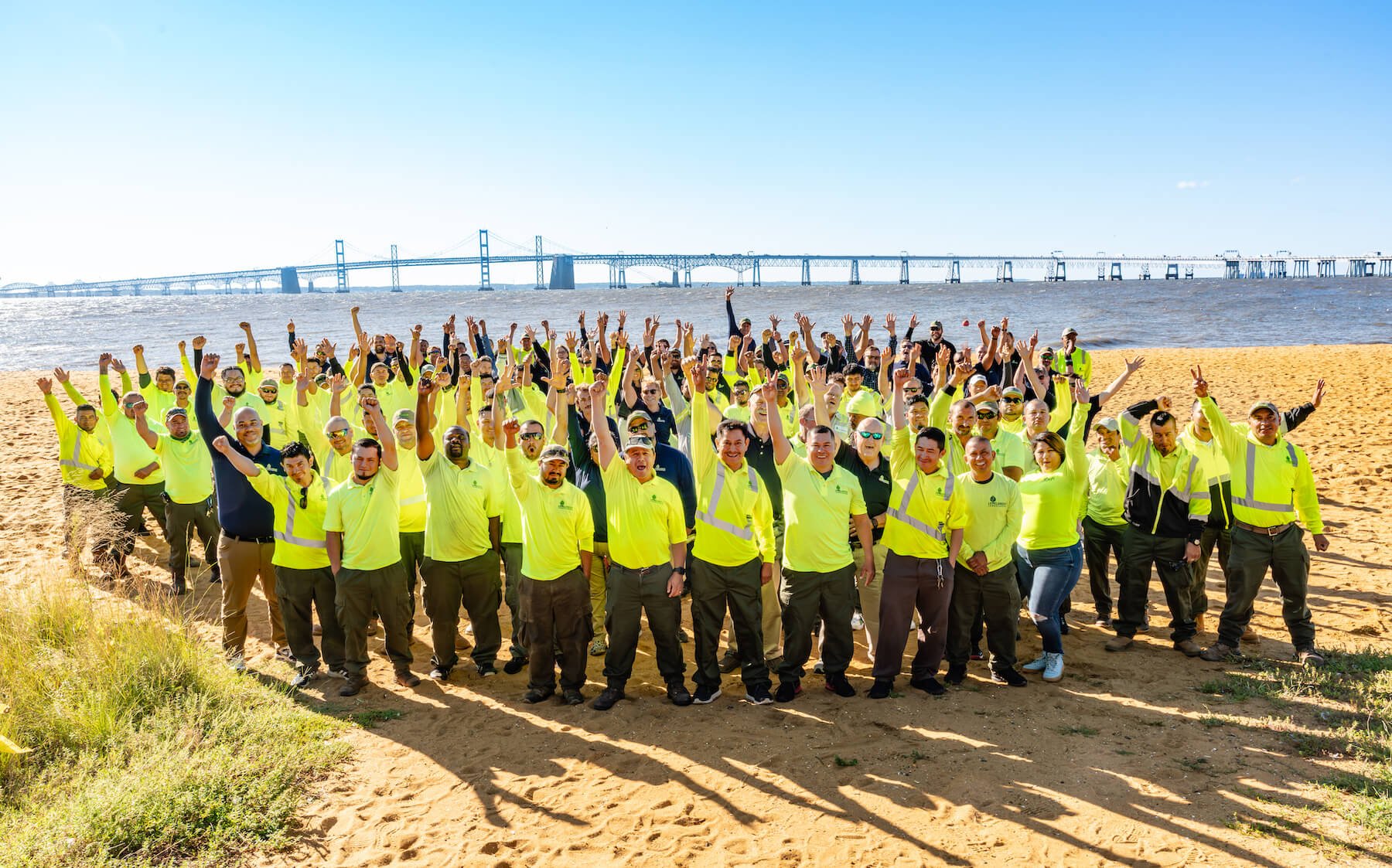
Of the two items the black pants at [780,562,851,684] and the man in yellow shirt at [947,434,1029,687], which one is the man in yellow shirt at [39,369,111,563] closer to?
the black pants at [780,562,851,684]

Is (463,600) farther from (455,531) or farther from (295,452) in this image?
(295,452)

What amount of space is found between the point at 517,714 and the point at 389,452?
2.08m

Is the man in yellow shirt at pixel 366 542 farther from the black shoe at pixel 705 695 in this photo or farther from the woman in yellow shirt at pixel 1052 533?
the woman in yellow shirt at pixel 1052 533

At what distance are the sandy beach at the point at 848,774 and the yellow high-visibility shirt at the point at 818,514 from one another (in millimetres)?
1080

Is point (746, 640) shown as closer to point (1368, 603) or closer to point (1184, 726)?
point (1184, 726)

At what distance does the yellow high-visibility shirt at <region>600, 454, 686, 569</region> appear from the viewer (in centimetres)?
555

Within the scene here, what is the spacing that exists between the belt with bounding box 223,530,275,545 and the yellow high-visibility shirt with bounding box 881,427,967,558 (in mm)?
4693

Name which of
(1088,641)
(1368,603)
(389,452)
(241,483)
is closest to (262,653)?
(241,483)

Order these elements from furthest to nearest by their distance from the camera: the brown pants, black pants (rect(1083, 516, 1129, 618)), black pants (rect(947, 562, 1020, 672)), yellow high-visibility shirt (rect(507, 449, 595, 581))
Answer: black pants (rect(1083, 516, 1129, 618)), the brown pants, black pants (rect(947, 562, 1020, 672)), yellow high-visibility shirt (rect(507, 449, 595, 581))

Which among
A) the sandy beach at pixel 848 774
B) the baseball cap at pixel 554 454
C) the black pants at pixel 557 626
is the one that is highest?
the baseball cap at pixel 554 454

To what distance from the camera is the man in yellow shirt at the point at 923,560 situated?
224 inches

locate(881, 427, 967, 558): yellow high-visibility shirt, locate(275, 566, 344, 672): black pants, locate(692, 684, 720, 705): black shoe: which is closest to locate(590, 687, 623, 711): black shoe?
locate(692, 684, 720, 705): black shoe

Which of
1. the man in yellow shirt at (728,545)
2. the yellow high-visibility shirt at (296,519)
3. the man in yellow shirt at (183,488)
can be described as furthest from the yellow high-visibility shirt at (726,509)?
the man in yellow shirt at (183,488)

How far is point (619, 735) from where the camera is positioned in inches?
218
